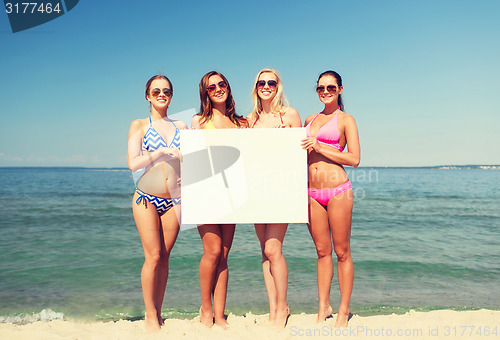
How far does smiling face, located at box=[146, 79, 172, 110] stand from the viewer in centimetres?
382

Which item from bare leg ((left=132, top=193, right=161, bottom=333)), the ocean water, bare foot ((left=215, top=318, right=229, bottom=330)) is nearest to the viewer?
bare leg ((left=132, top=193, right=161, bottom=333))

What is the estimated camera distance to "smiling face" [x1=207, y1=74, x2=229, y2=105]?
384 centimetres

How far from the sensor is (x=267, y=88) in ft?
12.8

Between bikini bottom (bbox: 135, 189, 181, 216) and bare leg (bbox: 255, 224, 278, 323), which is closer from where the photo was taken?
bikini bottom (bbox: 135, 189, 181, 216)

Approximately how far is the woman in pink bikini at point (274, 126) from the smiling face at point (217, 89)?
36 centimetres

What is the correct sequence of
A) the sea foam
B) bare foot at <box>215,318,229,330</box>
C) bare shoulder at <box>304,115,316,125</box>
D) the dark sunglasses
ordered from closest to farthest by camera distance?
the dark sunglasses
bare foot at <box>215,318,229,330</box>
bare shoulder at <box>304,115,316,125</box>
the sea foam

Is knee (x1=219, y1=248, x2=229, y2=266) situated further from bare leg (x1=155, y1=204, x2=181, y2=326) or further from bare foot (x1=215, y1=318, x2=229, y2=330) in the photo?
bare foot (x1=215, y1=318, x2=229, y2=330)

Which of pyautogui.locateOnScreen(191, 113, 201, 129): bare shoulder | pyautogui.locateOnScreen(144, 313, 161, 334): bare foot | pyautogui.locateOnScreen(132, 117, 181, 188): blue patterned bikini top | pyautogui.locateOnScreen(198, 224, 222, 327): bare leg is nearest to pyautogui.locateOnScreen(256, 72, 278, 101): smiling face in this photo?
pyautogui.locateOnScreen(191, 113, 201, 129): bare shoulder

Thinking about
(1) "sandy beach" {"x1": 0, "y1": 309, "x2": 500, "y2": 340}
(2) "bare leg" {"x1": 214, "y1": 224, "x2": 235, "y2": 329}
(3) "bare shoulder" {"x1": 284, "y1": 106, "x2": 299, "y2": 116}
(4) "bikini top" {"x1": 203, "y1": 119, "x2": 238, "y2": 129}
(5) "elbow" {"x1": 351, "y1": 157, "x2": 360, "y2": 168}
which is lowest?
(1) "sandy beach" {"x1": 0, "y1": 309, "x2": 500, "y2": 340}

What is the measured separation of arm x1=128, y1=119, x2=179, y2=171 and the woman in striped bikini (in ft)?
1.61

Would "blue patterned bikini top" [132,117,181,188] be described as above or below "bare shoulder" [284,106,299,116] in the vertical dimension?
below

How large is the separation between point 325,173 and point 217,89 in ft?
4.96

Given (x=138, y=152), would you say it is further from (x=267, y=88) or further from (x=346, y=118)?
(x=346, y=118)

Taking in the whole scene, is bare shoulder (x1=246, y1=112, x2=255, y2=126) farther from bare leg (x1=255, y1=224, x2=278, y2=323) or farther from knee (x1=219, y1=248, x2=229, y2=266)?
knee (x1=219, y1=248, x2=229, y2=266)
